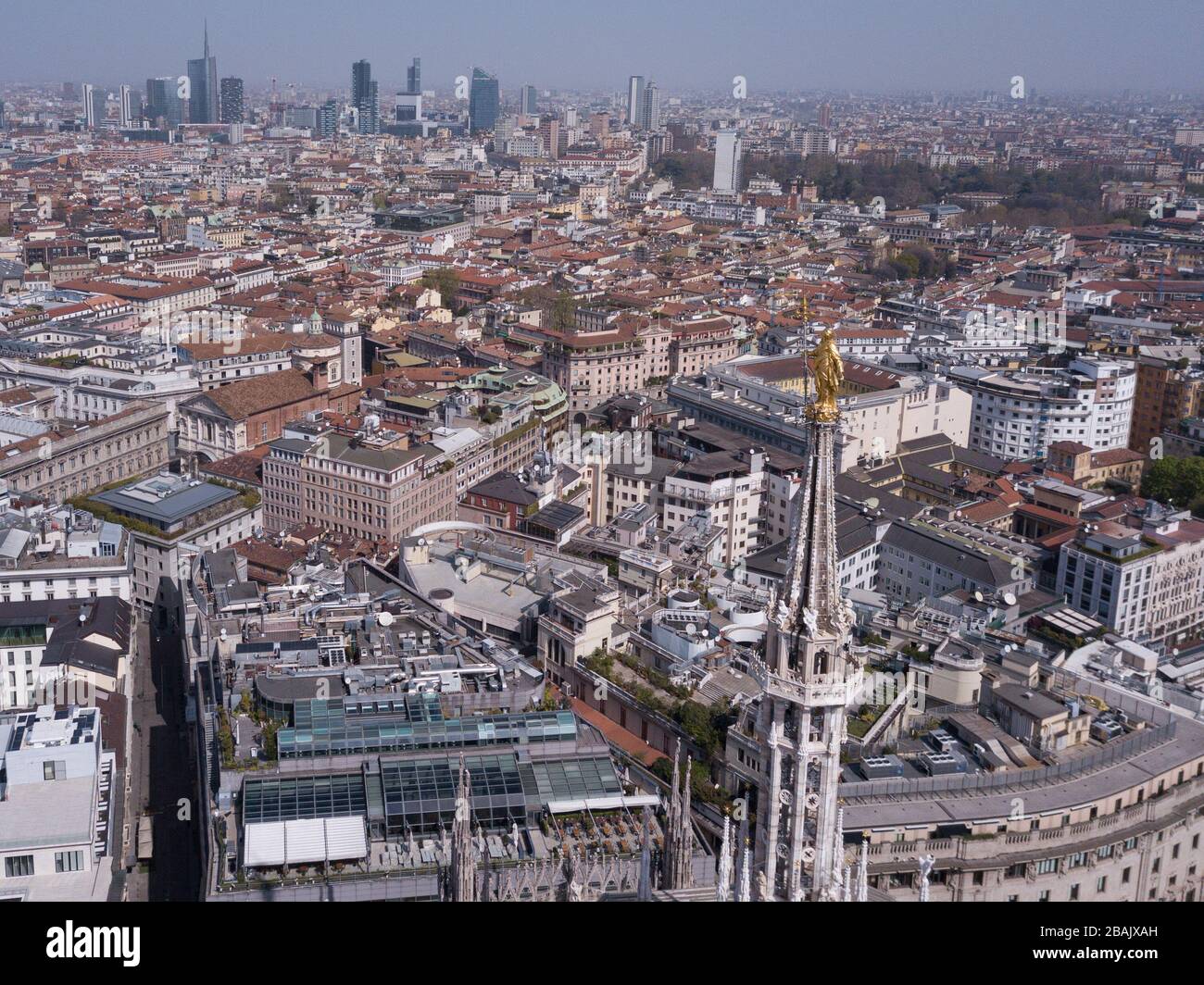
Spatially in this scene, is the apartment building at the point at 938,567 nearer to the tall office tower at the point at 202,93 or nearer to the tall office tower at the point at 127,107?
the tall office tower at the point at 202,93

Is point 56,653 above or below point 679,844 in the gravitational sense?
below

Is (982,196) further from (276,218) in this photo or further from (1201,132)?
(276,218)

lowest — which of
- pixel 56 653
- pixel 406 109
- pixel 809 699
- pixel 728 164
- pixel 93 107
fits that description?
pixel 56 653

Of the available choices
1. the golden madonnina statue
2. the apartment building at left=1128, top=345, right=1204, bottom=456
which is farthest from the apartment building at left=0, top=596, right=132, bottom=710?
the apartment building at left=1128, top=345, right=1204, bottom=456

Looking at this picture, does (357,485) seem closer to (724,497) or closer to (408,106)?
(724,497)

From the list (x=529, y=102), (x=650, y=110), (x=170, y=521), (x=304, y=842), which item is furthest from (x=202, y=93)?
(x=529, y=102)

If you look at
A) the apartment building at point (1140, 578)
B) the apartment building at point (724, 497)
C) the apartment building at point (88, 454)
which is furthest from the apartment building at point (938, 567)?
the apartment building at point (88, 454)
